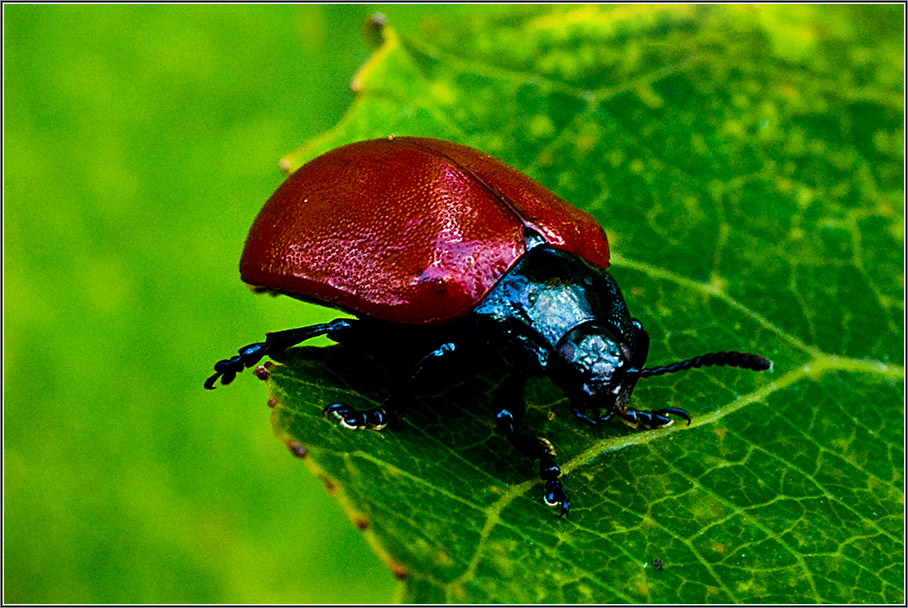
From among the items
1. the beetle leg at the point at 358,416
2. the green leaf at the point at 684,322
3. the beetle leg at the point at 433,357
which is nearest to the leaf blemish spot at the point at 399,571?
the green leaf at the point at 684,322

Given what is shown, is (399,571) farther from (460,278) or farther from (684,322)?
(684,322)

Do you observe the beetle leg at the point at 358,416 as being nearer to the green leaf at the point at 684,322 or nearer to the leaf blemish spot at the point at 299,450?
the green leaf at the point at 684,322

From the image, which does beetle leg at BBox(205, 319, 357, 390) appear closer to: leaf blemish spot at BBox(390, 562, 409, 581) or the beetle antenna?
the beetle antenna

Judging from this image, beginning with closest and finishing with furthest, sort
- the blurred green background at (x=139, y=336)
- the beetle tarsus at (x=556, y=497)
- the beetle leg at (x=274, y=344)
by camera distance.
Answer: the beetle tarsus at (x=556, y=497) → the beetle leg at (x=274, y=344) → the blurred green background at (x=139, y=336)

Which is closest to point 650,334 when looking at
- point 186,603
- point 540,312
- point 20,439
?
point 540,312

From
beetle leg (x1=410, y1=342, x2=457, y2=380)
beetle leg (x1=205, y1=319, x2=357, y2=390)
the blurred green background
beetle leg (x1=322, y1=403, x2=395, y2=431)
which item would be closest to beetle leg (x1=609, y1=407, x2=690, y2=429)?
beetle leg (x1=410, y1=342, x2=457, y2=380)

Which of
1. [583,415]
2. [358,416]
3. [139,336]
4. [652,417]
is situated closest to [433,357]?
[358,416]

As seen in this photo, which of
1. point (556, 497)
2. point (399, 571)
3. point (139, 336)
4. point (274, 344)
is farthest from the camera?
point (139, 336)
